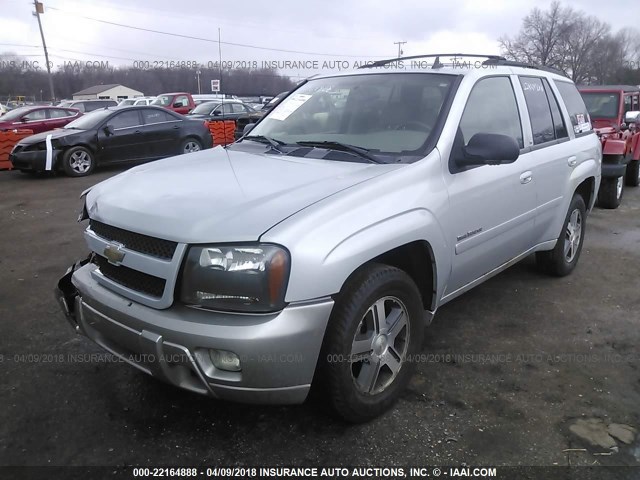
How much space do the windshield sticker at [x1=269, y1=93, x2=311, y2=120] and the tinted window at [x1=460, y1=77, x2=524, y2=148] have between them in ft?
3.89

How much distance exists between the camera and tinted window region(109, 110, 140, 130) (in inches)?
448

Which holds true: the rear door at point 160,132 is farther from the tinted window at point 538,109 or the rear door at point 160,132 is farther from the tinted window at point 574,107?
the tinted window at point 538,109

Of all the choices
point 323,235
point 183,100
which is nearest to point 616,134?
point 323,235

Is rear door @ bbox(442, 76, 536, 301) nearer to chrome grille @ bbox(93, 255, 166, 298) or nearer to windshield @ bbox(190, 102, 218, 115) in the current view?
chrome grille @ bbox(93, 255, 166, 298)

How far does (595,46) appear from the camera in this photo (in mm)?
57406

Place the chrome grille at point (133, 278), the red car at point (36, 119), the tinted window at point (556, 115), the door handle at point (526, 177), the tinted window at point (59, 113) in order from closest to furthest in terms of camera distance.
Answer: the chrome grille at point (133, 278) → the door handle at point (526, 177) → the tinted window at point (556, 115) → the red car at point (36, 119) → the tinted window at point (59, 113)

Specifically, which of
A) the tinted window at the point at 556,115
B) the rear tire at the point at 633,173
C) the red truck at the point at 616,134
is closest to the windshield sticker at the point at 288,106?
the tinted window at the point at 556,115

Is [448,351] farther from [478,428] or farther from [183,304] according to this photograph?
[183,304]

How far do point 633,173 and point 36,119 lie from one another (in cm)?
1461

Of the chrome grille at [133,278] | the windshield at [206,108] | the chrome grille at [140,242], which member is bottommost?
the windshield at [206,108]

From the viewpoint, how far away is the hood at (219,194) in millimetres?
2201

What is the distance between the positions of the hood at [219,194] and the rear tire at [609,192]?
6411 mm

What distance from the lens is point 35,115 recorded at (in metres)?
14.4

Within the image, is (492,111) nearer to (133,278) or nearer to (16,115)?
(133,278)
